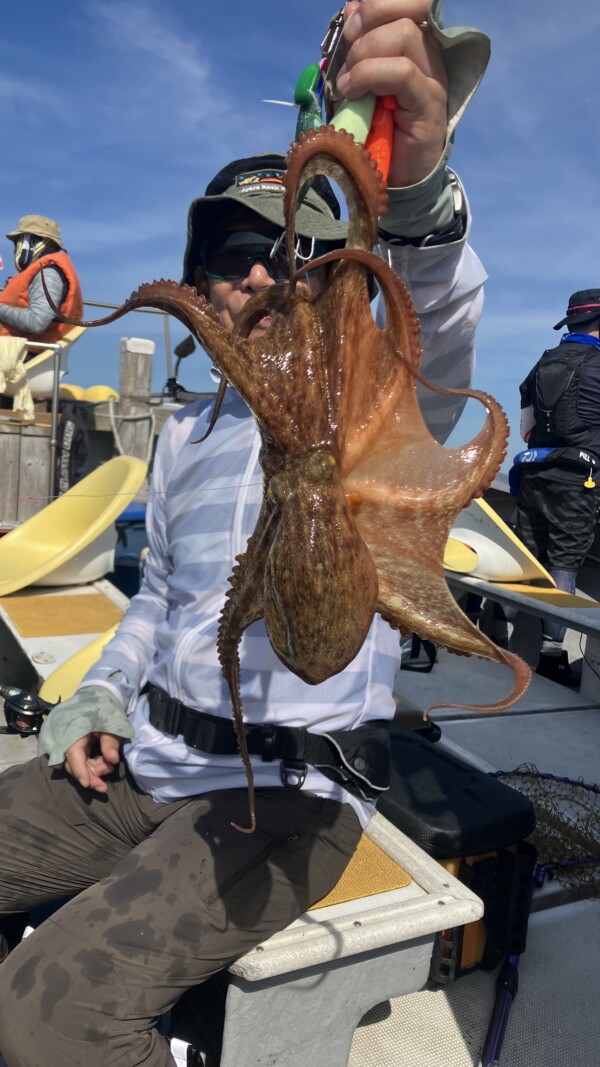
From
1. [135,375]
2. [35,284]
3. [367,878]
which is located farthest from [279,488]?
[135,375]

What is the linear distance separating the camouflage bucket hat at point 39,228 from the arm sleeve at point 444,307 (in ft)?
28.7

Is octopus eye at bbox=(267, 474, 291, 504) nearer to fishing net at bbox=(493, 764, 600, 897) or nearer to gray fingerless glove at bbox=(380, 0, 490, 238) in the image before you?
gray fingerless glove at bbox=(380, 0, 490, 238)

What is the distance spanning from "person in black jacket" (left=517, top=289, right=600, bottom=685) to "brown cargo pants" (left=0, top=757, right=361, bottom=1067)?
4606 millimetres

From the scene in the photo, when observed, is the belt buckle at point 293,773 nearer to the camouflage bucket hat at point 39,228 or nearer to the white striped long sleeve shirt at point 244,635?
the white striped long sleeve shirt at point 244,635

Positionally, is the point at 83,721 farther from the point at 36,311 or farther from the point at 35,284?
the point at 35,284

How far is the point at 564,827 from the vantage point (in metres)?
3.35

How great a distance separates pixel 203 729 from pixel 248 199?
5.02 feet

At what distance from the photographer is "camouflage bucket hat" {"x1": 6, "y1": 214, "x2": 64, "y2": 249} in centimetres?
913

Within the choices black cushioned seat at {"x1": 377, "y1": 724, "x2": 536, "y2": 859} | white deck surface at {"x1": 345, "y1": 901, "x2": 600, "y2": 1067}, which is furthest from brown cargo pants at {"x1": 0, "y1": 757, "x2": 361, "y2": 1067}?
white deck surface at {"x1": 345, "y1": 901, "x2": 600, "y2": 1067}

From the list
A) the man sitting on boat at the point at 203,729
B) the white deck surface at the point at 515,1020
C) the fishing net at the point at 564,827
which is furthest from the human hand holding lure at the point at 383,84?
the fishing net at the point at 564,827

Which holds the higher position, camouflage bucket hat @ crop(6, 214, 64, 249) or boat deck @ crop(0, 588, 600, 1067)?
camouflage bucket hat @ crop(6, 214, 64, 249)

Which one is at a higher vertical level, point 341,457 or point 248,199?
point 248,199

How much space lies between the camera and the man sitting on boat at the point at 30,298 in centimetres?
851

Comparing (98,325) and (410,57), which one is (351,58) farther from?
(98,325)
